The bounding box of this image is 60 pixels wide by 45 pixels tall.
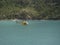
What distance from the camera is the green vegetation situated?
103ft

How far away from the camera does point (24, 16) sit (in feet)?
103

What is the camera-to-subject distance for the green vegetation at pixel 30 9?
1230 inches

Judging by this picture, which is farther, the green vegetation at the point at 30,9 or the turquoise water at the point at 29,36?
the green vegetation at the point at 30,9

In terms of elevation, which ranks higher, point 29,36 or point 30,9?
point 29,36

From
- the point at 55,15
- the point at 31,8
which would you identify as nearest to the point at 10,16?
the point at 31,8

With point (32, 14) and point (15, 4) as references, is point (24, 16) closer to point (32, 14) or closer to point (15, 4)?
point (32, 14)

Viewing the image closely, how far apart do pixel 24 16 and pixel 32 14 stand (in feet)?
4.09

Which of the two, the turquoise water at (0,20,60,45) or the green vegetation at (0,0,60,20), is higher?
the turquoise water at (0,20,60,45)

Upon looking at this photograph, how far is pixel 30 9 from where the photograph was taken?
33312 mm

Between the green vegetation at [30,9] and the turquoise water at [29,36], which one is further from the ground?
the turquoise water at [29,36]

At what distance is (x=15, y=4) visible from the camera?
112ft

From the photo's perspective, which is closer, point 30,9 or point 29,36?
point 29,36

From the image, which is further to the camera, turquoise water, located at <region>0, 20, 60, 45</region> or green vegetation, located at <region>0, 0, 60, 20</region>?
green vegetation, located at <region>0, 0, 60, 20</region>

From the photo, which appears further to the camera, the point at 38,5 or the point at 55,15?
the point at 38,5
